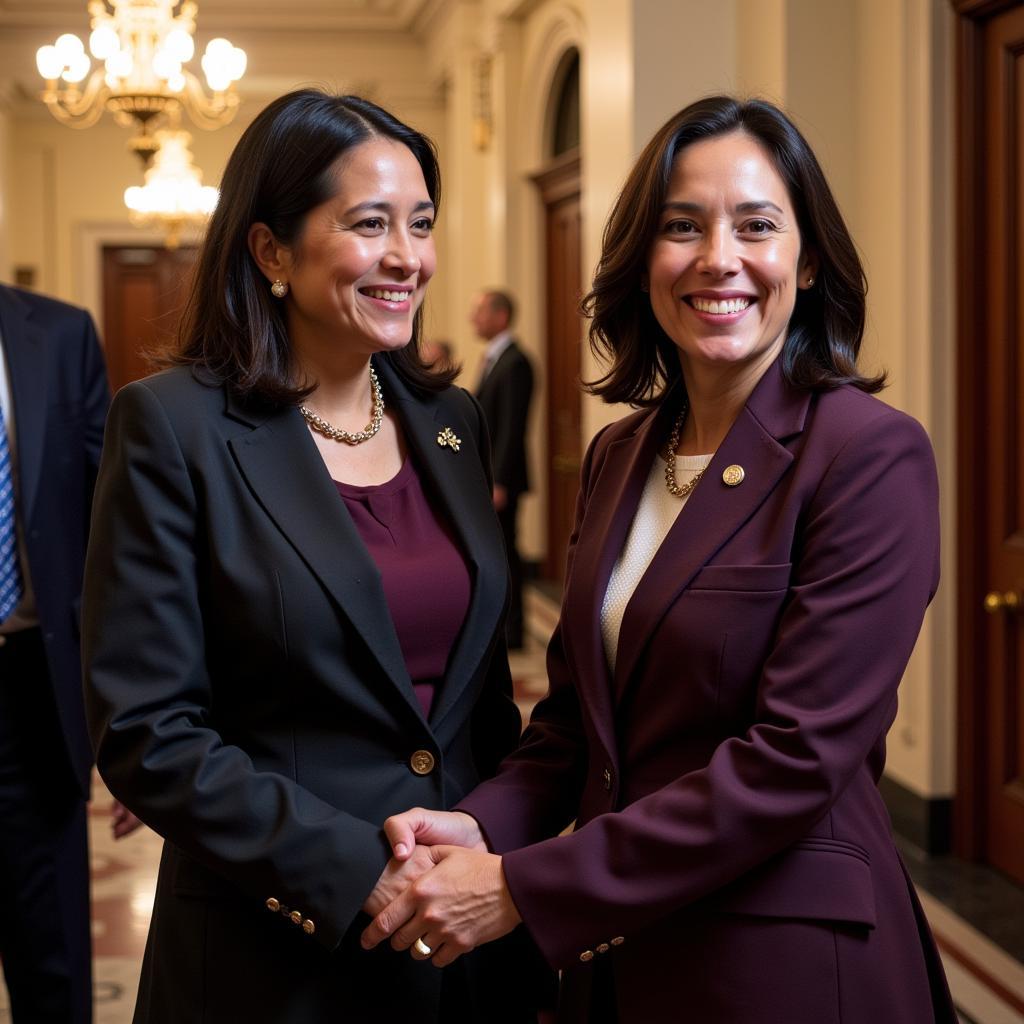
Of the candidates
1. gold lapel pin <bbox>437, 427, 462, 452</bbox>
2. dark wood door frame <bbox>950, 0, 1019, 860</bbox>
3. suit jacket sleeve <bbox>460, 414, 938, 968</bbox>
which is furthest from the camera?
dark wood door frame <bbox>950, 0, 1019, 860</bbox>

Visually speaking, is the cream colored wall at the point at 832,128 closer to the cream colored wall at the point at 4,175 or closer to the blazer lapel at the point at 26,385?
the blazer lapel at the point at 26,385

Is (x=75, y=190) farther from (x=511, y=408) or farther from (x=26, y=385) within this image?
(x=26, y=385)

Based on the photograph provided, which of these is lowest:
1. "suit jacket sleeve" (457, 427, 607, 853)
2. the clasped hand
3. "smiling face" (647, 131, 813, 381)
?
the clasped hand

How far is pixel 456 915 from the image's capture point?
1.70 meters

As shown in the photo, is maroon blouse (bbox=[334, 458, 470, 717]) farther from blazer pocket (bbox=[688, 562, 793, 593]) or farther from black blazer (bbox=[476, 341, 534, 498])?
black blazer (bbox=[476, 341, 534, 498])

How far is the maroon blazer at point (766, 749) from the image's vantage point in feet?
5.24

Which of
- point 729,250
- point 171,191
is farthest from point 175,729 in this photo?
point 171,191

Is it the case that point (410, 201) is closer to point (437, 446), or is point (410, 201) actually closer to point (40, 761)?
point (437, 446)

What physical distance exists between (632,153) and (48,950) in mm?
4110

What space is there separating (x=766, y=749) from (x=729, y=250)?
2.08ft

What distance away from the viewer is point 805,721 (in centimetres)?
158

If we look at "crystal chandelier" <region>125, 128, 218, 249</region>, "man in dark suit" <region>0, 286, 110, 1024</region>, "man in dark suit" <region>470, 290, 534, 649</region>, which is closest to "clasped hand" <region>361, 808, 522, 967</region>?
"man in dark suit" <region>0, 286, 110, 1024</region>

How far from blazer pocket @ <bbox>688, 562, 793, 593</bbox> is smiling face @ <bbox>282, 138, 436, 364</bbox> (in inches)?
21.1

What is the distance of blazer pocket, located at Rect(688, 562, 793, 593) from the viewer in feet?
5.41
